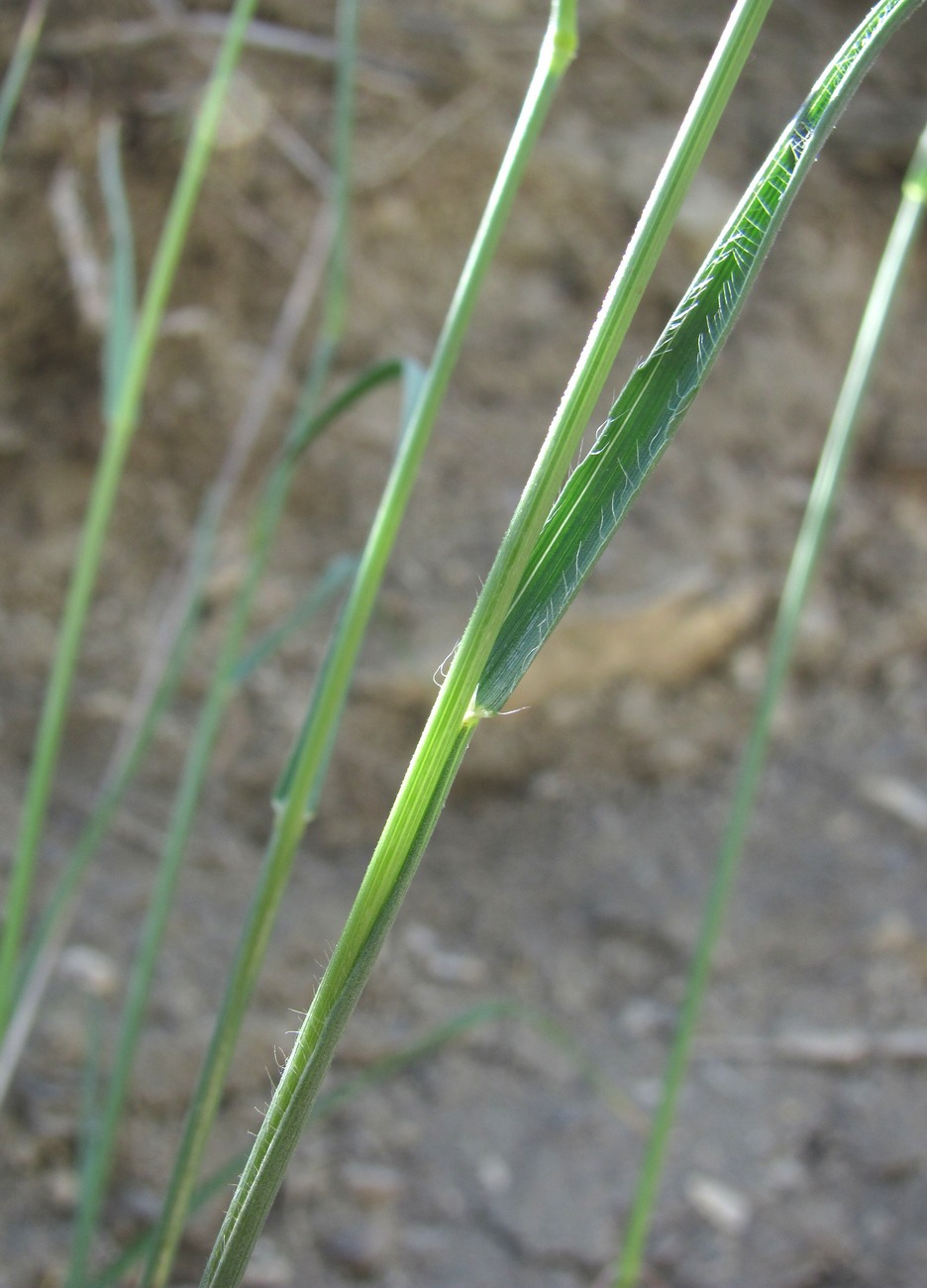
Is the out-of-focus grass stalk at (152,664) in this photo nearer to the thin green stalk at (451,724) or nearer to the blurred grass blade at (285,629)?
the blurred grass blade at (285,629)

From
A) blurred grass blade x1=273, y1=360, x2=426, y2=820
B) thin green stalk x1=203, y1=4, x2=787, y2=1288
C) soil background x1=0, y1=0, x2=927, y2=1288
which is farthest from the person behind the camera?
soil background x1=0, y1=0, x2=927, y2=1288

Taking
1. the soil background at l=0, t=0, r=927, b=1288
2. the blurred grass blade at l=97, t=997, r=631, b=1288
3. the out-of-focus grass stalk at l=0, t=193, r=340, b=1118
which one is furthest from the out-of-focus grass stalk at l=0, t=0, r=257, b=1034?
the soil background at l=0, t=0, r=927, b=1288

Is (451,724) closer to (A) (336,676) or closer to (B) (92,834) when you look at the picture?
(A) (336,676)

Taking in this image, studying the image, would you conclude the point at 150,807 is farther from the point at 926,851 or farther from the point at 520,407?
the point at 926,851

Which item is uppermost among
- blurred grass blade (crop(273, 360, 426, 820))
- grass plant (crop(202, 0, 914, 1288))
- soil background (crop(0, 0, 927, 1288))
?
grass plant (crop(202, 0, 914, 1288))

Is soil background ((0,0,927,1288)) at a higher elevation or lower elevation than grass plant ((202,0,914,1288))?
lower

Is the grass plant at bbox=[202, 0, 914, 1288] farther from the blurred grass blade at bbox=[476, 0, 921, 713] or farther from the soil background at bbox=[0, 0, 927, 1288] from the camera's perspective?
the soil background at bbox=[0, 0, 927, 1288]

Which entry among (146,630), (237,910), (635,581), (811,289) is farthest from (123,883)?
(811,289)

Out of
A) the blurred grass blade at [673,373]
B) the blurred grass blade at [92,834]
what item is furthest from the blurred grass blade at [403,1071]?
the blurred grass blade at [673,373]
